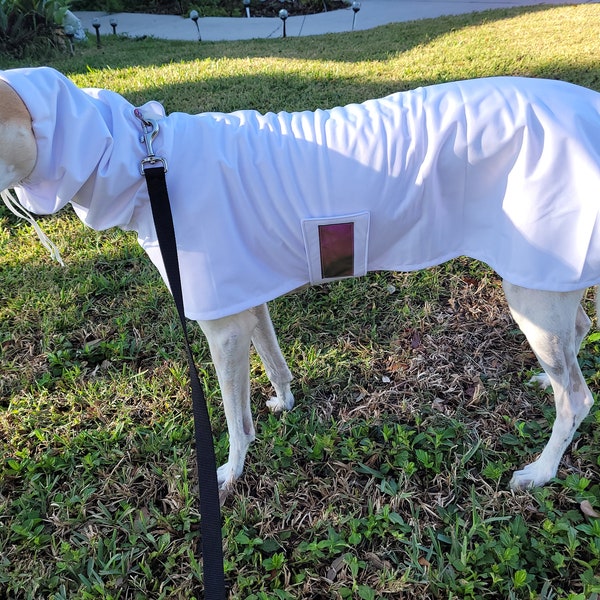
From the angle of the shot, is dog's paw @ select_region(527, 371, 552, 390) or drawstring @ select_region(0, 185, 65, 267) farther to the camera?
dog's paw @ select_region(527, 371, 552, 390)

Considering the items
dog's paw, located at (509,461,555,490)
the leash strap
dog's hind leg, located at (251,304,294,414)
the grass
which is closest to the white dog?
the leash strap

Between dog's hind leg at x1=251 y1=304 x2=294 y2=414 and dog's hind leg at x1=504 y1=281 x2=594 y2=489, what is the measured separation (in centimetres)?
107

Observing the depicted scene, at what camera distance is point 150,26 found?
429 inches

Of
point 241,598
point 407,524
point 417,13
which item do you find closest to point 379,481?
point 407,524

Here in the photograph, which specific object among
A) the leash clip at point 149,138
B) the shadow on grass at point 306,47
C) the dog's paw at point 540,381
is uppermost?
the leash clip at point 149,138

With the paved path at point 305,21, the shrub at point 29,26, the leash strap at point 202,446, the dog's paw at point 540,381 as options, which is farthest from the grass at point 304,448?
the paved path at point 305,21

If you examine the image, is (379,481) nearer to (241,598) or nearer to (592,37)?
(241,598)

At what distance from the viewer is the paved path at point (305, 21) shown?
32.1 feet

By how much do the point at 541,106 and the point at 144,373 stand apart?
2329 mm

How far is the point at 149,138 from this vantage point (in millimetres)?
1753

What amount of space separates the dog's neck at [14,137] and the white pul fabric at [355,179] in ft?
0.18

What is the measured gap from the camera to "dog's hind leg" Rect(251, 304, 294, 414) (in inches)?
96.0

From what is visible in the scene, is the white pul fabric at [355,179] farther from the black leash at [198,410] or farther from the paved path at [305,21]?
the paved path at [305,21]

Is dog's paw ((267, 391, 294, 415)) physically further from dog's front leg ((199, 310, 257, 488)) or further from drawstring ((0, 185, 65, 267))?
drawstring ((0, 185, 65, 267))
